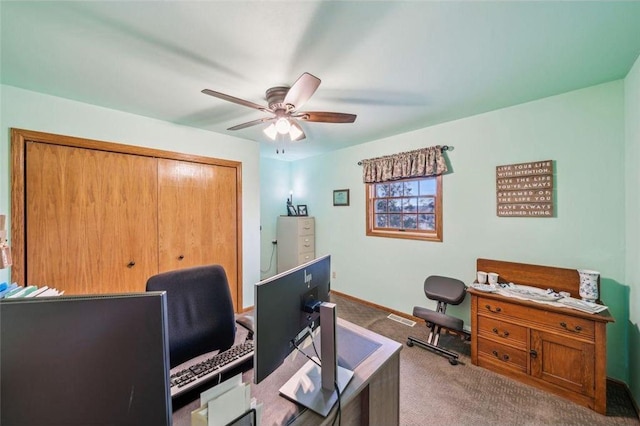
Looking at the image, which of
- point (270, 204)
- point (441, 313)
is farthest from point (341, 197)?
point (441, 313)

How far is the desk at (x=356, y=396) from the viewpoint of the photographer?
0.84 metres

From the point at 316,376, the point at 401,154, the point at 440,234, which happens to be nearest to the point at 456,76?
the point at 401,154

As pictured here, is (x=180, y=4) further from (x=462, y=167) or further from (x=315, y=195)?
(x=315, y=195)

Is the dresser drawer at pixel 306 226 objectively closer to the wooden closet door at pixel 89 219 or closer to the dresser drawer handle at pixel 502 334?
the wooden closet door at pixel 89 219

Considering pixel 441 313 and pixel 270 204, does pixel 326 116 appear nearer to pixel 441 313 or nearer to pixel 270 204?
pixel 441 313

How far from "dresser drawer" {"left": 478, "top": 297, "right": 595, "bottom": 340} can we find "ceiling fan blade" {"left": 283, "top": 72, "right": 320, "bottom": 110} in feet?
7.57

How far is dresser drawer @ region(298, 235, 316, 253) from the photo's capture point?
4.33m

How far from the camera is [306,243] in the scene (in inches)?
174

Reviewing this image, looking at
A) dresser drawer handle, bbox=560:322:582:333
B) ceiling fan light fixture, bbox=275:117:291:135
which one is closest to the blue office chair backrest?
ceiling fan light fixture, bbox=275:117:291:135

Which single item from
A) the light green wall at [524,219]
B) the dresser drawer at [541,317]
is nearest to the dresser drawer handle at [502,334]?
the dresser drawer at [541,317]

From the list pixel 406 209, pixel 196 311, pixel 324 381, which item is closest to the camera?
pixel 324 381

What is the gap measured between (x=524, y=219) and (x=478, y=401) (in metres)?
1.67

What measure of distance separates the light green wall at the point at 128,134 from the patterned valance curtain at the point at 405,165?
1710mm

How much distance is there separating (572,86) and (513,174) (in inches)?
31.5
